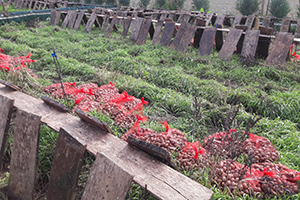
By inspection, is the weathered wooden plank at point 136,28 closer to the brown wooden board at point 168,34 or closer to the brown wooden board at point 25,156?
the brown wooden board at point 168,34

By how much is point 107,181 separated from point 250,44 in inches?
217

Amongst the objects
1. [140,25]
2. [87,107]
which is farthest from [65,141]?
[140,25]

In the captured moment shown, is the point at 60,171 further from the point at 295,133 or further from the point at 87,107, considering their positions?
the point at 295,133

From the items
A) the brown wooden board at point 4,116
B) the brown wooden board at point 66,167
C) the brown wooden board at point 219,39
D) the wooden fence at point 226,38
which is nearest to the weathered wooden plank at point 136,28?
the wooden fence at point 226,38

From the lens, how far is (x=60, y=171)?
170 centimetres

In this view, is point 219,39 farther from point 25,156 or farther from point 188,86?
point 25,156

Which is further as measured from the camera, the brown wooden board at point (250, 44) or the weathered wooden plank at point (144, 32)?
the weathered wooden plank at point (144, 32)

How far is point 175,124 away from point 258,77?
2634mm

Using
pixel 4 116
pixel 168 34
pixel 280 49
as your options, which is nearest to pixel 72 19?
pixel 168 34

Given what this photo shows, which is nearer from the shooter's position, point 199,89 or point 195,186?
point 195,186

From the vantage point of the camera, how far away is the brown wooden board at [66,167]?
1.60m

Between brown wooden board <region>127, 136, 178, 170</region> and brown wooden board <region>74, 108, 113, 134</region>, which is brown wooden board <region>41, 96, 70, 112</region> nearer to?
brown wooden board <region>74, 108, 113, 134</region>

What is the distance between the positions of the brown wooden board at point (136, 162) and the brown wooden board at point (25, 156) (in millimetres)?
262

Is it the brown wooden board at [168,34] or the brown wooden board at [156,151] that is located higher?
the brown wooden board at [168,34]
